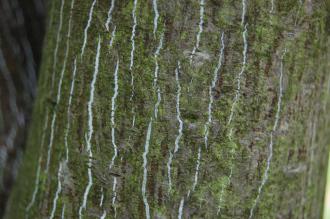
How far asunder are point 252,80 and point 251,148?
0.15 metres

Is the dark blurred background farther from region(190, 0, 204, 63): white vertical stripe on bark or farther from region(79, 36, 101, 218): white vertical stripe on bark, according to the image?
region(190, 0, 204, 63): white vertical stripe on bark

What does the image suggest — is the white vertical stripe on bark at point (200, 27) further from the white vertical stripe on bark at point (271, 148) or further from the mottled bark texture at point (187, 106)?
the white vertical stripe on bark at point (271, 148)

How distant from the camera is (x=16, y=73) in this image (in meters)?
1.69

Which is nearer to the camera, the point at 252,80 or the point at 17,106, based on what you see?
the point at 252,80

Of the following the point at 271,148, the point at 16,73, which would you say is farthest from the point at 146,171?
the point at 16,73

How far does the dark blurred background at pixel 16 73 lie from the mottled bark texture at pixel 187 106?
0.54 meters

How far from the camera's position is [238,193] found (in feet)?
3.70

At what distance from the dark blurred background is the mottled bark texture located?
540 millimetres

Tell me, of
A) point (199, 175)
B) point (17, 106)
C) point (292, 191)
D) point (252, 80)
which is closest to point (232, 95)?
point (252, 80)

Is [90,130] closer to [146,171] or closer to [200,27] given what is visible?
[146,171]

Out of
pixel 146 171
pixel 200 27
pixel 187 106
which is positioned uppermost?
pixel 200 27

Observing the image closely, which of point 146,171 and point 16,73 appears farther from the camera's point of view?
point 16,73

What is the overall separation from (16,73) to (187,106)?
0.82m

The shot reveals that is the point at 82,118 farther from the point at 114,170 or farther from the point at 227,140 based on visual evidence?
the point at 227,140
